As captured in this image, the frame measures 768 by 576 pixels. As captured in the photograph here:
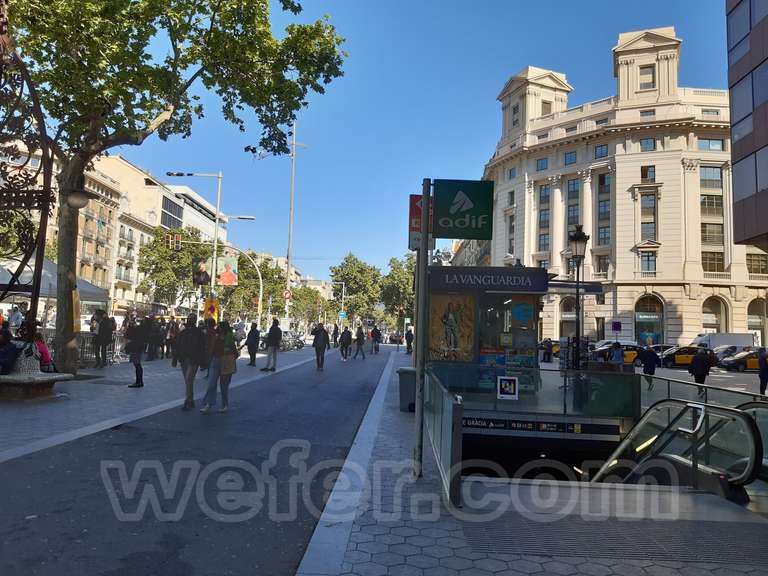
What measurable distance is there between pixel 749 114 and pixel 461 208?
23.5m

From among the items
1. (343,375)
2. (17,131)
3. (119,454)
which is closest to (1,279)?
(17,131)

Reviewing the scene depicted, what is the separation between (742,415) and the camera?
4.98 meters

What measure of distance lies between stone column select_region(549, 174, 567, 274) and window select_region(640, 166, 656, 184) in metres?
8.06

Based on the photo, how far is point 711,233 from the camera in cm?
4950

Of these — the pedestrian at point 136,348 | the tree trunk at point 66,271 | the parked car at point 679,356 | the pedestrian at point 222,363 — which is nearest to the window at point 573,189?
the parked car at point 679,356

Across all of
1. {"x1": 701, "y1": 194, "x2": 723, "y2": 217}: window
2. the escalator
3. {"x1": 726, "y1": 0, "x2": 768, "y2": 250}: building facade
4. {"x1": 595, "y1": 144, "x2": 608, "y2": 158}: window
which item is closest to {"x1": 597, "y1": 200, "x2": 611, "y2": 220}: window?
{"x1": 595, "y1": 144, "x2": 608, "y2": 158}: window

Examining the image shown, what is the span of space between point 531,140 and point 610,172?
10.2 metres

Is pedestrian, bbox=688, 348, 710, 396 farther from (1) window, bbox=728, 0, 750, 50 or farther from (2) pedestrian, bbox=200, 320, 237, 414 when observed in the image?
(1) window, bbox=728, 0, 750, 50

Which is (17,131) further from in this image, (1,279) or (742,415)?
(742,415)

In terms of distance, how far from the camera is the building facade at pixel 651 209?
47.8 metres

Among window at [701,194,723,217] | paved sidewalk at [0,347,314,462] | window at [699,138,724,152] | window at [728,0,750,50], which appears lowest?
paved sidewalk at [0,347,314,462]

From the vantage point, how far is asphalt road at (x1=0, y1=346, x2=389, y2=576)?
3.61 m

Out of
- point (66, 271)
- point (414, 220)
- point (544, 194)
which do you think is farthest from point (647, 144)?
point (414, 220)

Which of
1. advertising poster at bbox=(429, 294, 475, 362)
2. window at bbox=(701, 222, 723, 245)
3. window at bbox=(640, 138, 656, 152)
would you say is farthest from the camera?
window at bbox=(640, 138, 656, 152)
